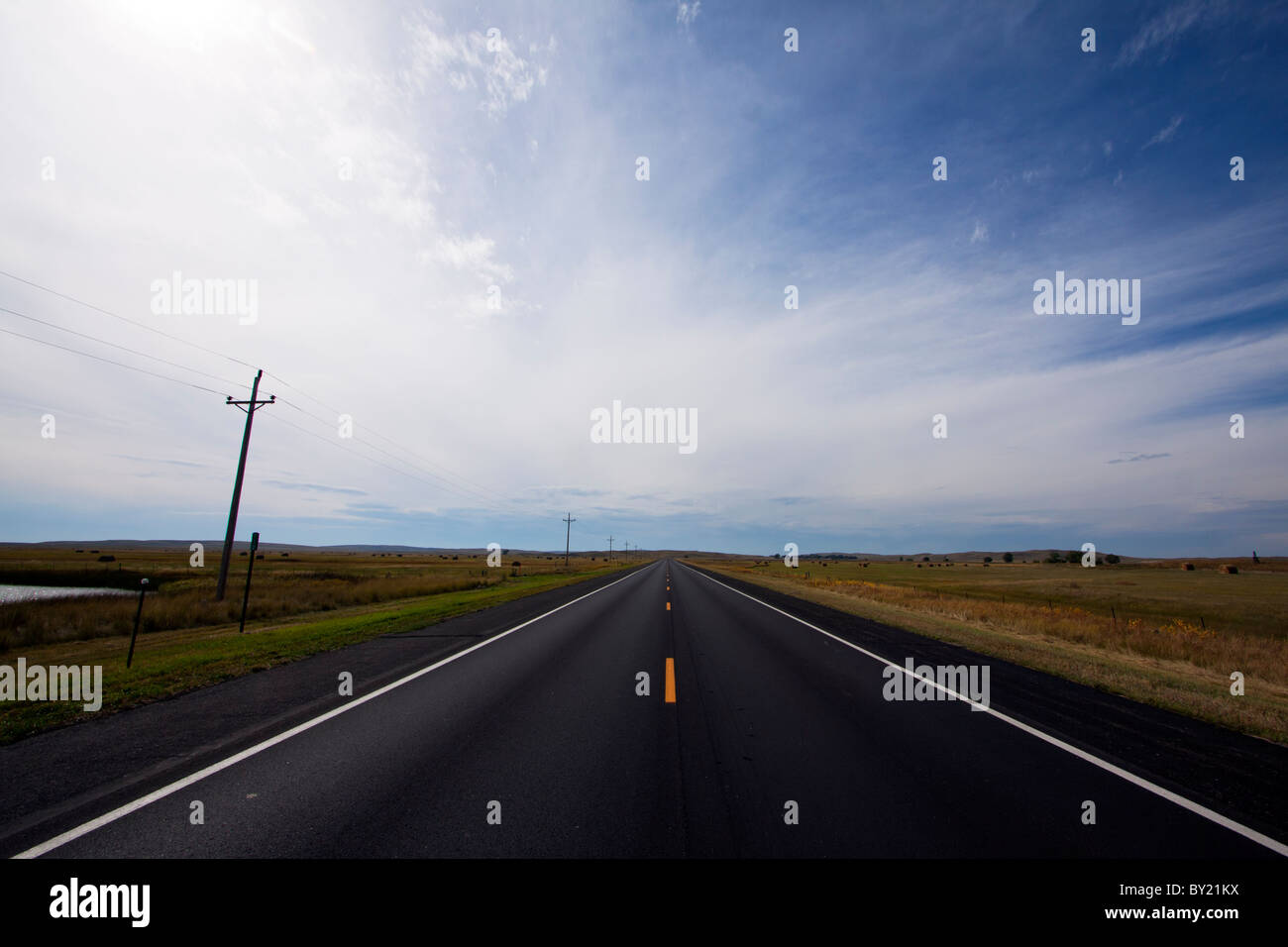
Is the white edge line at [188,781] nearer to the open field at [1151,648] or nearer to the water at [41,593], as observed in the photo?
the open field at [1151,648]

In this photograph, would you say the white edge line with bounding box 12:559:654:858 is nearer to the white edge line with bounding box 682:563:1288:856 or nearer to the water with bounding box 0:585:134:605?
the white edge line with bounding box 682:563:1288:856

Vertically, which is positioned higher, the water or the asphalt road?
the asphalt road

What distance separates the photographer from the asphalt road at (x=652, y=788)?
3549 mm

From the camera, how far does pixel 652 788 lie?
440 centimetres

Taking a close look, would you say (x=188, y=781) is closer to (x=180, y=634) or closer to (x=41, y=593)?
(x=180, y=634)

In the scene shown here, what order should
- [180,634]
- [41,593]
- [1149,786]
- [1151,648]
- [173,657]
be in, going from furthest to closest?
[41,593]
[180,634]
[1151,648]
[173,657]
[1149,786]

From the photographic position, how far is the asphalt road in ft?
11.6

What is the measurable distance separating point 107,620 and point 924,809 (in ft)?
77.5

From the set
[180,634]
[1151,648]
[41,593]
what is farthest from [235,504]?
[1151,648]

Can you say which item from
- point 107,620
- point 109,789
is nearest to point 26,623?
point 107,620

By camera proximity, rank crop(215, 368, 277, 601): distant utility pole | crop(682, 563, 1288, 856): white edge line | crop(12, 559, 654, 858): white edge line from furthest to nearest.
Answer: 1. crop(215, 368, 277, 601): distant utility pole
2. crop(682, 563, 1288, 856): white edge line
3. crop(12, 559, 654, 858): white edge line

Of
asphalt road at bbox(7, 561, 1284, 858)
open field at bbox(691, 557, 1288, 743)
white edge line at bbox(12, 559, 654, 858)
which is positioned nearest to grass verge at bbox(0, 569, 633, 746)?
white edge line at bbox(12, 559, 654, 858)
